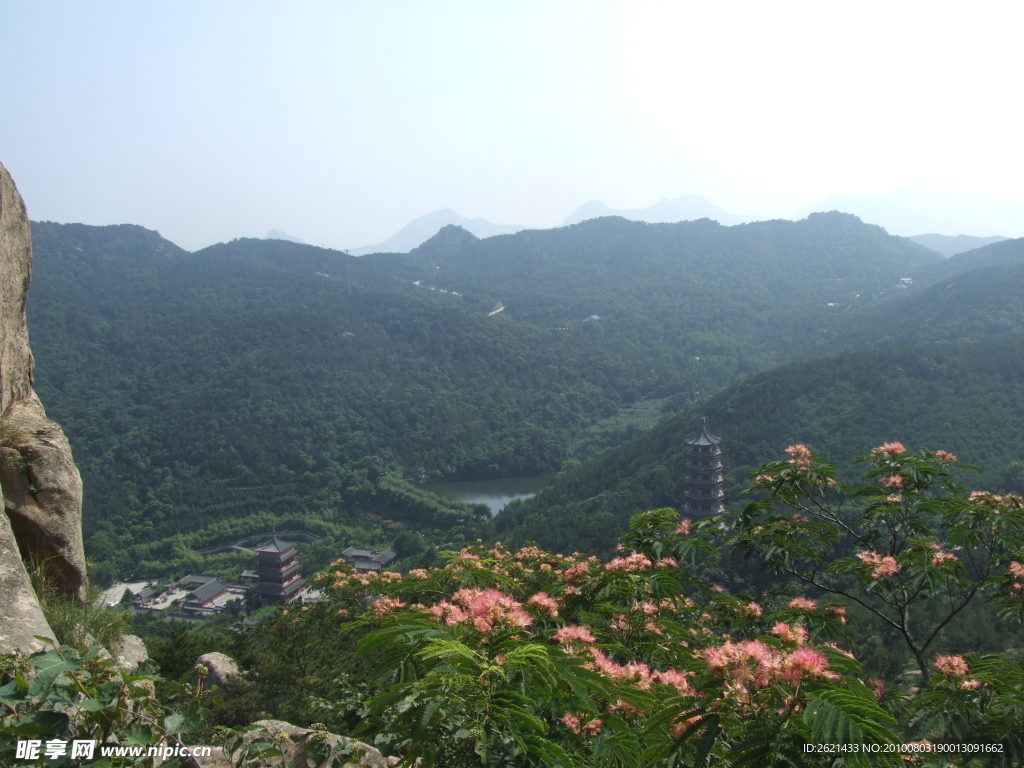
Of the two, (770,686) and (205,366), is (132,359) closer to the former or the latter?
(205,366)

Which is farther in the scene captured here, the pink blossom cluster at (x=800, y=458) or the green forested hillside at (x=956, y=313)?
the green forested hillside at (x=956, y=313)

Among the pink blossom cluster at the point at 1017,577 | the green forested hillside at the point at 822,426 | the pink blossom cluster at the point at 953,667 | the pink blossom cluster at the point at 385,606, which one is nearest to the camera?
the pink blossom cluster at the point at 953,667

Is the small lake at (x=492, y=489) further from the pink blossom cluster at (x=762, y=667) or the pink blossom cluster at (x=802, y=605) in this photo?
the pink blossom cluster at (x=762, y=667)

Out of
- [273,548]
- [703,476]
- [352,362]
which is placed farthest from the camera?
[352,362]

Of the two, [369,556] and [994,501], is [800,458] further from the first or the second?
[369,556]

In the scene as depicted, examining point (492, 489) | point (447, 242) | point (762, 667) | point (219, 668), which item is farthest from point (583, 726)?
point (447, 242)

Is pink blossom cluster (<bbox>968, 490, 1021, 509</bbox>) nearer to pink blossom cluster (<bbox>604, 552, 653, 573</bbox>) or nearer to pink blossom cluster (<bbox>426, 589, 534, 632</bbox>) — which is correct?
pink blossom cluster (<bbox>604, 552, 653, 573</bbox>)

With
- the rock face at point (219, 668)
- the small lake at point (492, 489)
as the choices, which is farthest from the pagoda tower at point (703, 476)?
the rock face at point (219, 668)

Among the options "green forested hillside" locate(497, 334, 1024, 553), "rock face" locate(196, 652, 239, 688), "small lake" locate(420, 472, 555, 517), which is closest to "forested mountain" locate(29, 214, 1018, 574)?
"small lake" locate(420, 472, 555, 517)
